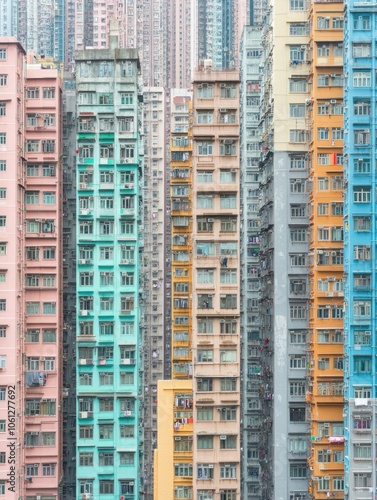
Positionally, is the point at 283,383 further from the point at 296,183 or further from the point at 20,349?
the point at 20,349

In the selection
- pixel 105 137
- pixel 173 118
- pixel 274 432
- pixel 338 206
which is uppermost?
pixel 173 118

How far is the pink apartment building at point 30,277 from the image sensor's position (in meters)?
46.1

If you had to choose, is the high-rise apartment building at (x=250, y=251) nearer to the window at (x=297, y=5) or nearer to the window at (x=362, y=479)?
the window at (x=297, y=5)

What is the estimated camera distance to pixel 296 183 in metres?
47.6

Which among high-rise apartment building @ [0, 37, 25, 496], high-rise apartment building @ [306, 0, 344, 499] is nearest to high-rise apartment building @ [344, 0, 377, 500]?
high-rise apartment building @ [306, 0, 344, 499]

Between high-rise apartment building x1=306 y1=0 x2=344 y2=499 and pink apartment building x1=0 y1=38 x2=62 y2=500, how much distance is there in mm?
12696

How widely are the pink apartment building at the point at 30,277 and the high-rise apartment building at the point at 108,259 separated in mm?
1482

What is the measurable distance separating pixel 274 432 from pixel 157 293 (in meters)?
32.1

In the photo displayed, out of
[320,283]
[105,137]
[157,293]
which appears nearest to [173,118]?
[157,293]

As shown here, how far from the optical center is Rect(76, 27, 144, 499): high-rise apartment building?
4744 cm

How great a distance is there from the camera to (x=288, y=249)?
47.3m

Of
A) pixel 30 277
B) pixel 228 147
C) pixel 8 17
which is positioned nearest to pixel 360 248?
pixel 228 147

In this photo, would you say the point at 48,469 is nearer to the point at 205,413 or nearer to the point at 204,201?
the point at 205,413

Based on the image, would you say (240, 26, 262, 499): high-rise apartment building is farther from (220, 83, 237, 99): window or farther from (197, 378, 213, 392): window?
(220, 83, 237, 99): window
